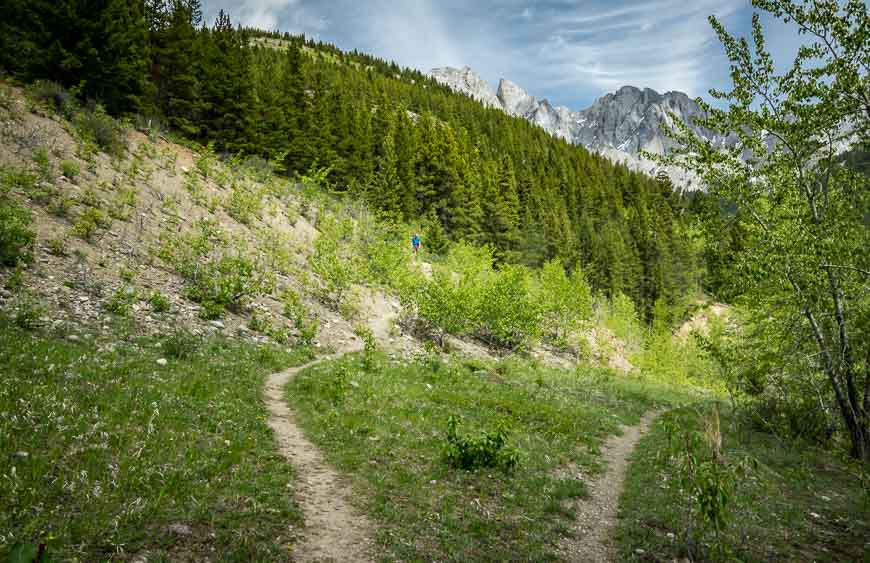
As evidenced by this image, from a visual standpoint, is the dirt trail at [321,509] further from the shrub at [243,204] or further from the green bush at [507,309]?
the green bush at [507,309]

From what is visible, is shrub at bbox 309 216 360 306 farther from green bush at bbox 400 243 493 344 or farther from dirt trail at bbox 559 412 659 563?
dirt trail at bbox 559 412 659 563

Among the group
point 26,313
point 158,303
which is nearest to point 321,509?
point 26,313

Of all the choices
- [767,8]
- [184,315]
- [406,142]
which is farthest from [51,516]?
[406,142]

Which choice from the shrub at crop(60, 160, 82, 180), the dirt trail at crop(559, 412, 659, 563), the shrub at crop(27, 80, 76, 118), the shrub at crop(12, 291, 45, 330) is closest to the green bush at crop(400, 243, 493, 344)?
the dirt trail at crop(559, 412, 659, 563)

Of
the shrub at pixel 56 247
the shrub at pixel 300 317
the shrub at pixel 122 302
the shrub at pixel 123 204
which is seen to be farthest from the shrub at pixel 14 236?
the shrub at pixel 300 317

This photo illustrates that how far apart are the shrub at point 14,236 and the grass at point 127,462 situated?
5143 mm

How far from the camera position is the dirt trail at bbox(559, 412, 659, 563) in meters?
8.22

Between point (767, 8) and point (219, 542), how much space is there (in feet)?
63.5

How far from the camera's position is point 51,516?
19.1 ft

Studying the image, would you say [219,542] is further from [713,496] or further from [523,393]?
[523,393]

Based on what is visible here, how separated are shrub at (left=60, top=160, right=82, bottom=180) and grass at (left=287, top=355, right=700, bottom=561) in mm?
16500

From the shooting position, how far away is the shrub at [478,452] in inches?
444

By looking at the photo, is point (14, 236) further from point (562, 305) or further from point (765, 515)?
point (562, 305)

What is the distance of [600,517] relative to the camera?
1001 cm
